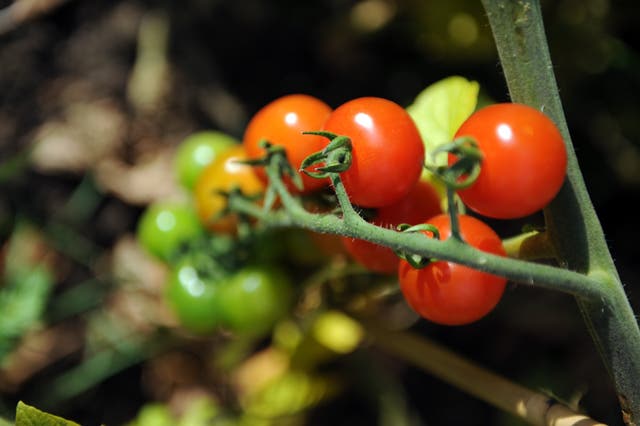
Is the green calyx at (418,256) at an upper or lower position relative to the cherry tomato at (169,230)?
upper

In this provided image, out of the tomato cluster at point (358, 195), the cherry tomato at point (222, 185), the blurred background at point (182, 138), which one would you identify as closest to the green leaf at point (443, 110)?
the tomato cluster at point (358, 195)

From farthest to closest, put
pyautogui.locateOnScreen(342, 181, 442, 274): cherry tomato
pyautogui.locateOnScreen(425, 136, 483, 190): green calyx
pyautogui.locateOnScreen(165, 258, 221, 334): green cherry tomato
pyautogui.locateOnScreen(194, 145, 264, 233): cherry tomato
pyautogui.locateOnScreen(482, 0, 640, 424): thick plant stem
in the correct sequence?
pyautogui.locateOnScreen(165, 258, 221, 334): green cherry tomato
pyautogui.locateOnScreen(194, 145, 264, 233): cherry tomato
pyautogui.locateOnScreen(342, 181, 442, 274): cherry tomato
pyautogui.locateOnScreen(482, 0, 640, 424): thick plant stem
pyautogui.locateOnScreen(425, 136, 483, 190): green calyx

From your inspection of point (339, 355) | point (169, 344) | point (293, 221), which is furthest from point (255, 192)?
point (169, 344)

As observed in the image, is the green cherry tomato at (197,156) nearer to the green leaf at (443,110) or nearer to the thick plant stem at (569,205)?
the green leaf at (443,110)

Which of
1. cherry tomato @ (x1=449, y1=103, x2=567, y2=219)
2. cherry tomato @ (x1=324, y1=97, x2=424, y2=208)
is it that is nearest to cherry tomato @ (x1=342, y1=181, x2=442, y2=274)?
cherry tomato @ (x1=324, y1=97, x2=424, y2=208)

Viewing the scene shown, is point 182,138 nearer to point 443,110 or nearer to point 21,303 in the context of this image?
point 21,303

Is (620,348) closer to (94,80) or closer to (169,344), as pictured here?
(169,344)

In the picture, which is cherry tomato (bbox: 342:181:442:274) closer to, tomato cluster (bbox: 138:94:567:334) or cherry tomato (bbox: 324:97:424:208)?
tomato cluster (bbox: 138:94:567:334)
